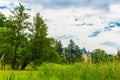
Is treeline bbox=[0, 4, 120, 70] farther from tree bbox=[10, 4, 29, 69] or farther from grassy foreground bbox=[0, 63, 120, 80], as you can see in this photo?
grassy foreground bbox=[0, 63, 120, 80]

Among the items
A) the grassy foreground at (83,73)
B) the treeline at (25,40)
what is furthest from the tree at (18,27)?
the grassy foreground at (83,73)

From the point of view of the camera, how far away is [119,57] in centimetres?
1378

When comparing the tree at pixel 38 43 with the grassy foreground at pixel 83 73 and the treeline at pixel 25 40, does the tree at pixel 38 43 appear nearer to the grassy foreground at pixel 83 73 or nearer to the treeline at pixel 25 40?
the treeline at pixel 25 40

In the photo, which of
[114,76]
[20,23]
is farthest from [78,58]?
[20,23]

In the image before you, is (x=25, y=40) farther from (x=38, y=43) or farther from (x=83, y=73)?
(x=83, y=73)

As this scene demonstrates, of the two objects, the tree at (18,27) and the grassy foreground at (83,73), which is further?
the tree at (18,27)

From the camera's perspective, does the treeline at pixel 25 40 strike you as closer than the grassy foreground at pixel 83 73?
No

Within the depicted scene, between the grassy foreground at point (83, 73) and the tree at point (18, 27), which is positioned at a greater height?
the tree at point (18, 27)

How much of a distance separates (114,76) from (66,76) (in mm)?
2020

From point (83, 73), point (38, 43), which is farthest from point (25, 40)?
point (83, 73)

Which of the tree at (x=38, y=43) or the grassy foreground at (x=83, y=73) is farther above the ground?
the tree at (x=38, y=43)

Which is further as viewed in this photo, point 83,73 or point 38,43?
point 38,43

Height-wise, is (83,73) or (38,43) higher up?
(38,43)

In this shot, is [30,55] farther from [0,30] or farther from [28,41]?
[0,30]
